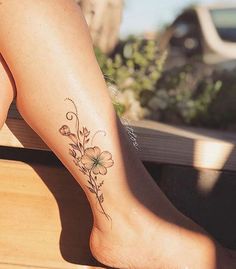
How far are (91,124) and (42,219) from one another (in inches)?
11.3

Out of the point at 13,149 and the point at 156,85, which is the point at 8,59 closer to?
the point at 13,149

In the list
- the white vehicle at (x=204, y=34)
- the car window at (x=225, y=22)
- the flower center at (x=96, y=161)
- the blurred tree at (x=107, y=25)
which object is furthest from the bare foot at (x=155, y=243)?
the car window at (x=225, y=22)

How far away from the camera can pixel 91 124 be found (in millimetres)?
1093

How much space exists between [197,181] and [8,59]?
1.71 ft

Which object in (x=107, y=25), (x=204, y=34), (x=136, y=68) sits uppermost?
(x=107, y=25)

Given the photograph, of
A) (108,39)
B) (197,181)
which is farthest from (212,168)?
(108,39)

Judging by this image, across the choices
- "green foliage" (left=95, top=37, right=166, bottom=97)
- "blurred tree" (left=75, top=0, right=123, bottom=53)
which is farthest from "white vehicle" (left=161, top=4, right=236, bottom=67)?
"green foliage" (left=95, top=37, right=166, bottom=97)

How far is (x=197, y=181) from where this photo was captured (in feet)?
4.22

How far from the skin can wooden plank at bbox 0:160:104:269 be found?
0.09 metres

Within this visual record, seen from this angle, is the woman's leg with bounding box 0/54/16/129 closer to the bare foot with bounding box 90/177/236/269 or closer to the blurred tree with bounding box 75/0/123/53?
the bare foot with bounding box 90/177/236/269

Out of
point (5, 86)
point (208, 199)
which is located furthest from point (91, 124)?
point (208, 199)

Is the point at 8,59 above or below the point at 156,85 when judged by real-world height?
above

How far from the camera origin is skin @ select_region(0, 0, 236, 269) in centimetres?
106

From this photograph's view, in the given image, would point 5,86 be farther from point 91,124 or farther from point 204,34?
point 204,34
